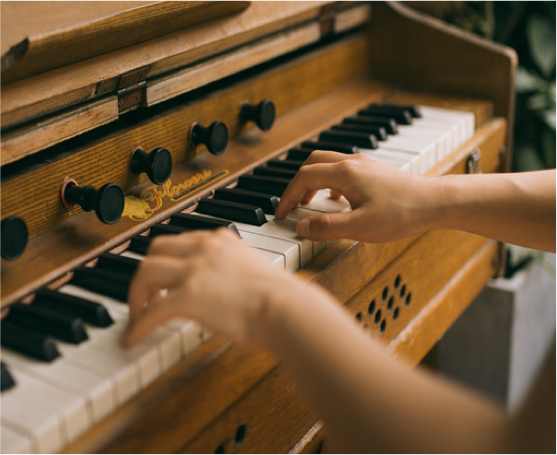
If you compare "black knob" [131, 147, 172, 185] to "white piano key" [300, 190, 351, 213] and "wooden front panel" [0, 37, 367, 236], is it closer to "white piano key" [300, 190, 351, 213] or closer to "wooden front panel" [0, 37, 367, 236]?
"wooden front panel" [0, 37, 367, 236]

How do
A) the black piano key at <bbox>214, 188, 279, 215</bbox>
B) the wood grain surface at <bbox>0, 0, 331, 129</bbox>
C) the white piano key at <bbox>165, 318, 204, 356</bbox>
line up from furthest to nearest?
the black piano key at <bbox>214, 188, 279, 215</bbox> < the wood grain surface at <bbox>0, 0, 331, 129</bbox> < the white piano key at <bbox>165, 318, 204, 356</bbox>

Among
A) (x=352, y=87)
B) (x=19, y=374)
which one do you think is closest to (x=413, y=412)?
(x=19, y=374)

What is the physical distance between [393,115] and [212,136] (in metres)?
0.60

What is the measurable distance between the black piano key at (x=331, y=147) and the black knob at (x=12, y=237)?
73 cm

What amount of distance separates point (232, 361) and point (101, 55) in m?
0.59

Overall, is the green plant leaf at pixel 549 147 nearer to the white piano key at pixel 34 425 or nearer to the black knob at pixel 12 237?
the black knob at pixel 12 237

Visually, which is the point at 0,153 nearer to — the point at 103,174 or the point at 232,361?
the point at 103,174

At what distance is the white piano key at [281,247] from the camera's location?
959 mm

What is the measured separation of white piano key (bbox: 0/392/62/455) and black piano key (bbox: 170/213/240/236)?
464mm

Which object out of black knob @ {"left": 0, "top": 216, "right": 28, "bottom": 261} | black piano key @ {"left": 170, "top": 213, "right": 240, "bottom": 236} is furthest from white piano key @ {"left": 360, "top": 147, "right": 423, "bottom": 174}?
black knob @ {"left": 0, "top": 216, "right": 28, "bottom": 261}

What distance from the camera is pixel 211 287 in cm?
68

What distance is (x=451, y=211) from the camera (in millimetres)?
1079

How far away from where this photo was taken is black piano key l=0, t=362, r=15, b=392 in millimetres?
665

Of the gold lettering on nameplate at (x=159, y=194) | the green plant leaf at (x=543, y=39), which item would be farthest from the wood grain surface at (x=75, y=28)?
the green plant leaf at (x=543, y=39)
